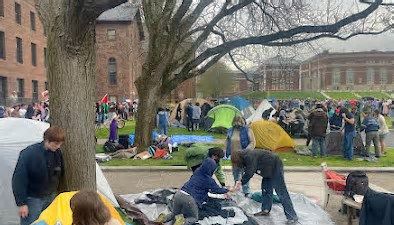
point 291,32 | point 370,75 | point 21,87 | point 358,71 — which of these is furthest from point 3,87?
point 370,75

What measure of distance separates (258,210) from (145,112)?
7.71m

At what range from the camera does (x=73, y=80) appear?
237 inches

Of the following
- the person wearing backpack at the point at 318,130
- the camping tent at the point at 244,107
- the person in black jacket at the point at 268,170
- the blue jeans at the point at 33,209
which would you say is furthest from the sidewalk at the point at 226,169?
the camping tent at the point at 244,107

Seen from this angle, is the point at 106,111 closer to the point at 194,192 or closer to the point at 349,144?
the point at 349,144

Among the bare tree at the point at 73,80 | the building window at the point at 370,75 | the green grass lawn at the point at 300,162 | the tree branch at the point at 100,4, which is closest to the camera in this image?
the tree branch at the point at 100,4

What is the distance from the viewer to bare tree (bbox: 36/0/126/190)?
19.0 feet

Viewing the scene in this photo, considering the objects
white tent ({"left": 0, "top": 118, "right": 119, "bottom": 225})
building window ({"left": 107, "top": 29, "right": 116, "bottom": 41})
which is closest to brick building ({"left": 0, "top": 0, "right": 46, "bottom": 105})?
building window ({"left": 107, "top": 29, "right": 116, "bottom": 41})

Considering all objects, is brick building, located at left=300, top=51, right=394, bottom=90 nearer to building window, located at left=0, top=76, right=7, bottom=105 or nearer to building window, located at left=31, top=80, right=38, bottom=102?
building window, located at left=31, top=80, right=38, bottom=102

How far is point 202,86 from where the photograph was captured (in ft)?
222

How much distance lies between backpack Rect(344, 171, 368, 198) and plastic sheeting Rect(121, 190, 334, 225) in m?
0.65

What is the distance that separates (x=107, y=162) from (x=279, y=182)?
7.54m

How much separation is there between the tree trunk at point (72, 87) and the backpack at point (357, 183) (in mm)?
4093

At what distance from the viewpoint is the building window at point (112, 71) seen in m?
49.9

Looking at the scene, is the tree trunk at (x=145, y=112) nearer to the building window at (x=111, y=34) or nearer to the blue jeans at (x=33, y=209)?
the blue jeans at (x=33, y=209)
